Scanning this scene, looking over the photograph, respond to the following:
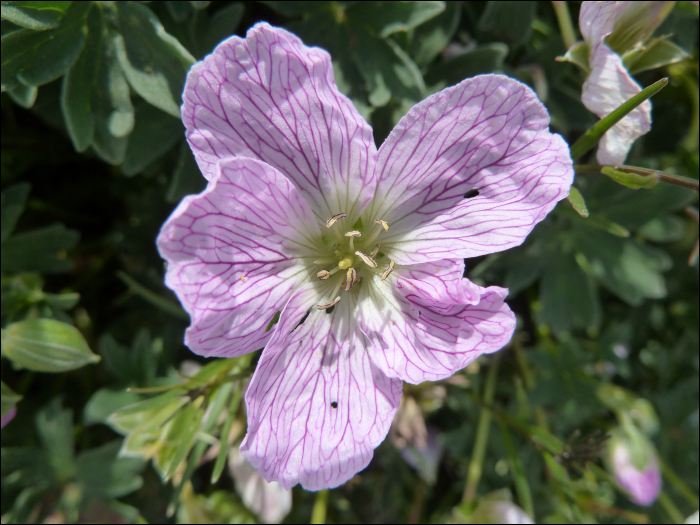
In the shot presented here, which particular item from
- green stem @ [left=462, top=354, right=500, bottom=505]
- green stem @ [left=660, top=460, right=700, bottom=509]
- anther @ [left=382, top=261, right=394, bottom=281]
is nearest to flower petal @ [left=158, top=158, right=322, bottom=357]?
anther @ [left=382, top=261, right=394, bottom=281]

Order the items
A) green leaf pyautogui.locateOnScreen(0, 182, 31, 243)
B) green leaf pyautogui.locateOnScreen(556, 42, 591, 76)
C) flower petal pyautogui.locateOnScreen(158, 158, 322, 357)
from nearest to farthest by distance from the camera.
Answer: flower petal pyautogui.locateOnScreen(158, 158, 322, 357)
green leaf pyautogui.locateOnScreen(556, 42, 591, 76)
green leaf pyautogui.locateOnScreen(0, 182, 31, 243)

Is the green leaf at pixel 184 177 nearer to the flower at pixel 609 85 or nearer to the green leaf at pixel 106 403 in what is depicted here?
the green leaf at pixel 106 403

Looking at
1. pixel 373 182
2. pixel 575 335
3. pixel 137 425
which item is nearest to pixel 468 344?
pixel 373 182

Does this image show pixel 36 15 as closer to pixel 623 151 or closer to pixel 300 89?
pixel 300 89

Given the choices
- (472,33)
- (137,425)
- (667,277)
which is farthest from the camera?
(667,277)

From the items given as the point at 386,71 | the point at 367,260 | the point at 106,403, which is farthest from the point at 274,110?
the point at 106,403

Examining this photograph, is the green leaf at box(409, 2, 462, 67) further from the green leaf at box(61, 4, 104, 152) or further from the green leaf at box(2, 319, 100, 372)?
the green leaf at box(2, 319, 100, 372)
